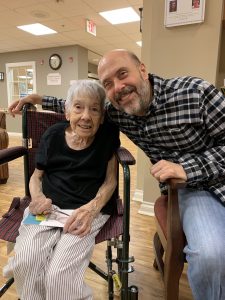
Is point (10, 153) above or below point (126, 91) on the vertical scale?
below

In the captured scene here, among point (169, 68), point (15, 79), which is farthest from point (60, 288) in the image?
point (15, 79)

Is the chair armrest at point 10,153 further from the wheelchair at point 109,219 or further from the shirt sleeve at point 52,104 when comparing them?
the shirt sleeve at point 52,104

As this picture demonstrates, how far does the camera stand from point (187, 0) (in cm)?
171

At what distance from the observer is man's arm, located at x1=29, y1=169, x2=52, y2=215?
105cm

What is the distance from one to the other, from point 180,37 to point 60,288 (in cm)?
173

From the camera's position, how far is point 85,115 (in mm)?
1099

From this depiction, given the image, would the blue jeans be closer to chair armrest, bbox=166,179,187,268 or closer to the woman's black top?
chair armrest, bbox=166,179,187,268

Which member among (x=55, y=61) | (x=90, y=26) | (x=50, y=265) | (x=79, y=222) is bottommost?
(x=50, y=265)

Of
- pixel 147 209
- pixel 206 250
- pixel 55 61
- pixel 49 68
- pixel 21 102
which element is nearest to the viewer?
pixel 206 250

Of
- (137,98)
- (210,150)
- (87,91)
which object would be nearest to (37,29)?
(87,91)

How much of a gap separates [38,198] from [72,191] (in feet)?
0.50

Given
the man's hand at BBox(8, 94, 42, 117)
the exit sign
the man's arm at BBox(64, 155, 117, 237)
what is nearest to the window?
the exit sign

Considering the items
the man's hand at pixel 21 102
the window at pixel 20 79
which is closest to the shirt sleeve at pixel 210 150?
the man's hand at pixel 21 102

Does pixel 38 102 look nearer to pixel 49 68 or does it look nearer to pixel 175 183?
pixel 175 183
